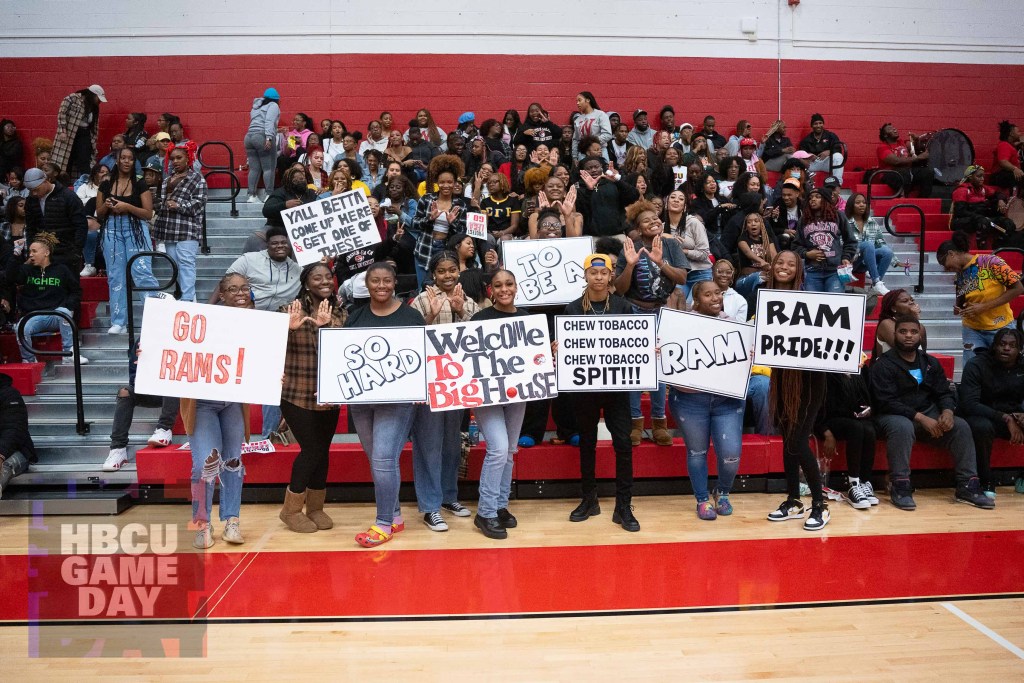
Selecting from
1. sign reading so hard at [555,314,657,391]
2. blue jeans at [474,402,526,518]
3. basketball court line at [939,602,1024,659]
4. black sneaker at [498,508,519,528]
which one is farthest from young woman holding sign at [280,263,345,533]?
basketball court line at [939,602,1024,659]

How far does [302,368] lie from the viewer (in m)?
5.95

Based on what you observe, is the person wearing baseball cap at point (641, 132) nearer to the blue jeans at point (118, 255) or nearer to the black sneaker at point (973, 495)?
the blue jeans at point (118, 255)

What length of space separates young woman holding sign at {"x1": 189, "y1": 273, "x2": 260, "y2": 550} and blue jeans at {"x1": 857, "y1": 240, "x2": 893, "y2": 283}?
6.57 metres

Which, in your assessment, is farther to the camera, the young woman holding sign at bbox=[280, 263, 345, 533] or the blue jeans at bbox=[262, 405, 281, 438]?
the blue jeans at bbox=[262, 405, 281, 438]

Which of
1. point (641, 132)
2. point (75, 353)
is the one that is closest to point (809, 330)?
point (75, 353)

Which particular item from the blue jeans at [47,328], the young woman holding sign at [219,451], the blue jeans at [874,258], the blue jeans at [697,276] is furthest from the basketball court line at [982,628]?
the blue jeans at [47,328]

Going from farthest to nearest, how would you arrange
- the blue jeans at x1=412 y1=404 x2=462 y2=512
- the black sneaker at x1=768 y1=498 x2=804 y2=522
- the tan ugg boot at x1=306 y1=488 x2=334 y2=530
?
the black sneaker at x1=768 y1=498 x2=804 y2=522
the tan ugg boot at x1=306 y1=488 x2=334 y2=530
the blue jeans at x1=412 y1=404 x2=462 y2=512

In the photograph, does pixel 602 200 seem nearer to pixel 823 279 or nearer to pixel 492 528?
pixel 823 279

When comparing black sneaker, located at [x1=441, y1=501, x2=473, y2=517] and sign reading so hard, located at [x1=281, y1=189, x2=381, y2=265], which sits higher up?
sign reading so hard, located at [x1=281, y1=189, x2=381, y2=265]

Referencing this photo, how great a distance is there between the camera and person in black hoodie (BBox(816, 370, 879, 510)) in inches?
268

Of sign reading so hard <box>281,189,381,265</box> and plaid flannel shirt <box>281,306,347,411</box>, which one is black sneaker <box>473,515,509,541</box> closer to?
plaid flannel shirt <box>281,306,347,411</box>

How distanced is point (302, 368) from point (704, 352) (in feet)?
9.48

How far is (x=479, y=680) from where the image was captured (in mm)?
4133

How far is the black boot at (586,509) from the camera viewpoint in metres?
6.40
